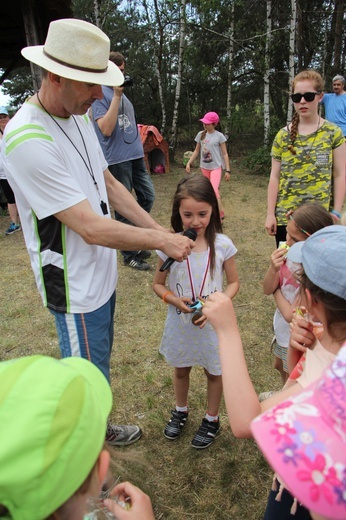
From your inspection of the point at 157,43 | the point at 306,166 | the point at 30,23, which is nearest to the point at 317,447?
the point at 306,166

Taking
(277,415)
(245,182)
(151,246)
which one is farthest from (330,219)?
(245,182)

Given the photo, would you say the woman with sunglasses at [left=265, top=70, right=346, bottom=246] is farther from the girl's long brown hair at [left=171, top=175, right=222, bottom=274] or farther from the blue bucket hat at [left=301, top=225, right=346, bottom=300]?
the blue bucket hat at [left=301, top=225, right=346, bottom=300]

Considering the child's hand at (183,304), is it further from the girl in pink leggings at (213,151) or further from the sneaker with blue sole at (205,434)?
the girl in pink leggings at (213,151)

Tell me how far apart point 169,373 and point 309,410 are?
8.24 ft

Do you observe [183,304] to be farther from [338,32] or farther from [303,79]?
[338,32]

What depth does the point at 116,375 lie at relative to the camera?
3191mm

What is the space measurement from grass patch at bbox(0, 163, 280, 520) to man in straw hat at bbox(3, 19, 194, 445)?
2.91 feet

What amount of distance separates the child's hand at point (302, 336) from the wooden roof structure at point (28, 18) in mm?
7460

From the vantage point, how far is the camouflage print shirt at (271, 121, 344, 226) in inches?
115

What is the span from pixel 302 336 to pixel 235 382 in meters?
0.45

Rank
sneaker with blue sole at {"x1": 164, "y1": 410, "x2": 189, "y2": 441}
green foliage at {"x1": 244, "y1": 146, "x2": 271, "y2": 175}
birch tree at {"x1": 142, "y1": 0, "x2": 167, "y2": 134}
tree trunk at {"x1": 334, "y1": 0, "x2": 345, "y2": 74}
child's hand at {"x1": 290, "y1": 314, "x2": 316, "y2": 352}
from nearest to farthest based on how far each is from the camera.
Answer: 1. child's hand at {"x1": 290, "y1": 314, "x2": 316, "y2": 352}
2. sneaker with blue sole at {"x1": 164, "y1": 410, "x2": 189, "y2": 441}
3. green foliage at {"x1": 244, "y1": 146, "x2": 271, "y2": 175}
4. birch tree at {"x1": 142, "y1": 0, "x2": 167, "y2": 134}
5. tree trunk at {"x1": 334, "y1": 0, "x2": 345, "y2": 74}

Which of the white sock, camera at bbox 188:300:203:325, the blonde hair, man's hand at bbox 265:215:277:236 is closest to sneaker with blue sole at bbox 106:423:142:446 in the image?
the white sock

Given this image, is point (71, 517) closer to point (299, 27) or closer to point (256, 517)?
point (256, 517)

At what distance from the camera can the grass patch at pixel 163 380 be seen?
2.20 m
